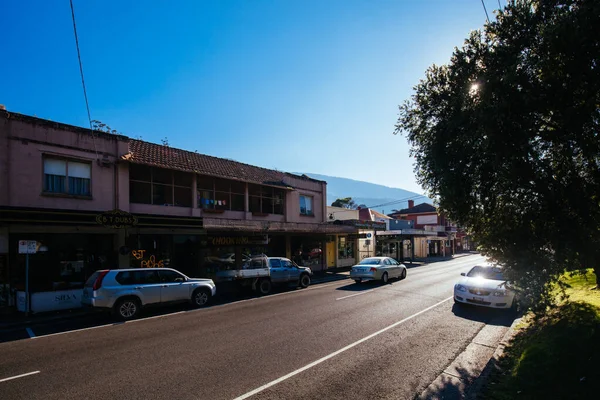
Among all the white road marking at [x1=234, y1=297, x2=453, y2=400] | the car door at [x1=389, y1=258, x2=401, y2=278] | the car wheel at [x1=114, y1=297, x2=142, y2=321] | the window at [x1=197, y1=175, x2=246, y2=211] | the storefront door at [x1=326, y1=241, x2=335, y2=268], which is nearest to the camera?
the white road marking at [x1=234, y1=297, x2=453, y2=400]

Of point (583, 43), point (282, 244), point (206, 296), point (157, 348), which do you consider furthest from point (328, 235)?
point (583, 43)

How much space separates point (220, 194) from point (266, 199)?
3921mm

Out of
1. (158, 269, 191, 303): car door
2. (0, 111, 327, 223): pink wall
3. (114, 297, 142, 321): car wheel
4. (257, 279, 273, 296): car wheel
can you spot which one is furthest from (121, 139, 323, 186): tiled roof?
(114, 297, 142, 321): car wheel

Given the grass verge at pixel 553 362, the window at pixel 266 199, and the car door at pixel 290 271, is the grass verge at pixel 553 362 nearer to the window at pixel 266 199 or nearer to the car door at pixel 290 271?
the car door at pixel 290 271

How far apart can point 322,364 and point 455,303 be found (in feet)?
26.5

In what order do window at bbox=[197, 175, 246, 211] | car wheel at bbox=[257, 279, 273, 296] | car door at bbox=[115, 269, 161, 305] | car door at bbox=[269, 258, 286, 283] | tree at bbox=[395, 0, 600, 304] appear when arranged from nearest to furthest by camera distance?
tree at bbox=[395, 0, 600, 304], car door at bbox=[115, 269, 161, 305], car wheel at bbox=[257, 279, 273, 296], car door at bbox=[269, 258, 286, 283], window at bbox=[197, 175, 246, 211]

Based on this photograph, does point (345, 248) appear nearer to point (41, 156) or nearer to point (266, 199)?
point (266, 199)

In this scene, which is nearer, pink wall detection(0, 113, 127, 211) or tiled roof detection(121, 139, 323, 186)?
pink wall detection(0, 113, 127, 211)

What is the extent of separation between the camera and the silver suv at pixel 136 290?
10.9 meters

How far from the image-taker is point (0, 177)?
12680 mm

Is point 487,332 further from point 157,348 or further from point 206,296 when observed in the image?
point 206,296

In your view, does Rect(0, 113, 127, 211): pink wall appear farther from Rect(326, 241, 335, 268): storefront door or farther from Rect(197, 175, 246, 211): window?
Rect(326, 241, 335, 268): storefront door

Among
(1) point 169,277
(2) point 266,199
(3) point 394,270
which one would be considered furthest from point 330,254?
(1) point 169,277

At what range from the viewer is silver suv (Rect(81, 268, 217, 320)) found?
1092 centimetres
